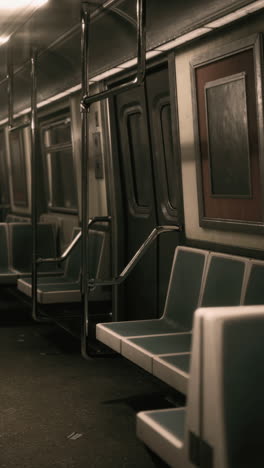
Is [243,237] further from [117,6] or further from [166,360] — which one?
[117,6]

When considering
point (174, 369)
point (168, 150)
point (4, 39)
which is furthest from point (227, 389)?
point (4, 39)

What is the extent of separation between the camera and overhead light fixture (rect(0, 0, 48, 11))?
4940mm

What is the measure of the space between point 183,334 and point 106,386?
0.89m

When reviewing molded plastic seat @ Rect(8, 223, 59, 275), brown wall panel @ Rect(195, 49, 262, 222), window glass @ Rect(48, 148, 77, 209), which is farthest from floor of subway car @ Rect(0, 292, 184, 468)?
window glass @ Rect(48, 148, 77, 209)

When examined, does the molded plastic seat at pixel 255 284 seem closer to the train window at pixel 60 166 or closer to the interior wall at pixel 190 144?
the interior wall at pixel 190 144

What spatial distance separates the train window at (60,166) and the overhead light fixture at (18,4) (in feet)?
8.21

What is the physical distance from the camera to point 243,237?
4.22 meters

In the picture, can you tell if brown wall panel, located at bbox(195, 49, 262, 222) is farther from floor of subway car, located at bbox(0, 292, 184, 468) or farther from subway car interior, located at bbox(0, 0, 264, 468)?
floor of subway car, located at bbox(0, 292, 184, 468)

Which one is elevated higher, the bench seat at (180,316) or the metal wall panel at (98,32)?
the metal wall panel at (98,32)

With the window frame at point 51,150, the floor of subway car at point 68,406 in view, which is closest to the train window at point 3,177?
the window frame at point 51,150

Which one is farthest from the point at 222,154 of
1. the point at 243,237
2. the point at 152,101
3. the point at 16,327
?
the point at 16,327

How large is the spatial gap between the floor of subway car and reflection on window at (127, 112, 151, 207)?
143 centimetres

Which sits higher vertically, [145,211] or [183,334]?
[145,211]

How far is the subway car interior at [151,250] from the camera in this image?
2254 millimetres
